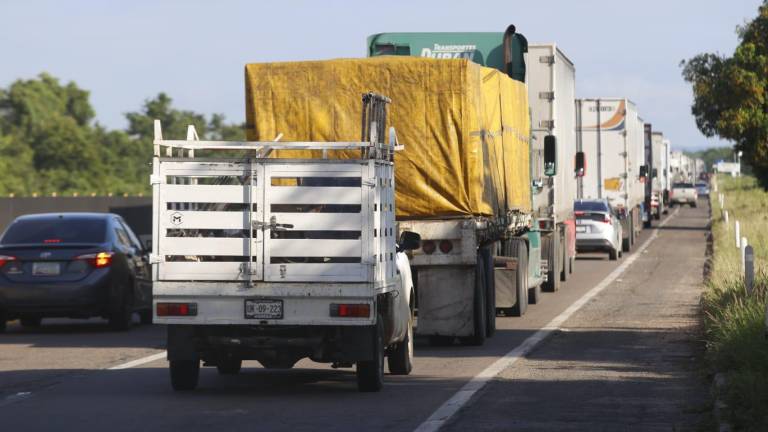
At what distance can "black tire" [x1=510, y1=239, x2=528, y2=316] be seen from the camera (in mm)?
21625

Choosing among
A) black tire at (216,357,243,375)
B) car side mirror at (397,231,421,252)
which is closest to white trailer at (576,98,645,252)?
black tire at (216,357,243,375)

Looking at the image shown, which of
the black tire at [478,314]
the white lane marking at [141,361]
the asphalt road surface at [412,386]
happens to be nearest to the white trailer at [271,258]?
the asphalt road surface at [412,386]

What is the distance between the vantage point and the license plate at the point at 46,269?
1962cm

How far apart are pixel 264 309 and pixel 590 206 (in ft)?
94.5

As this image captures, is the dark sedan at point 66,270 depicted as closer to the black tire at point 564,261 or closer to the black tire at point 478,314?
the black tire at point 478,314

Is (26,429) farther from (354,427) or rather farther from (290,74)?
(290,74)

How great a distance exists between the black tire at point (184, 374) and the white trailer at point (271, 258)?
20 centimetres

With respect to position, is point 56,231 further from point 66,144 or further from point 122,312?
point 66,144

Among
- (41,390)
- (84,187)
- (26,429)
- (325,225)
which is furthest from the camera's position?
(84,187)

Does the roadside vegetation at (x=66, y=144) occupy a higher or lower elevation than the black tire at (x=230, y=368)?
higher

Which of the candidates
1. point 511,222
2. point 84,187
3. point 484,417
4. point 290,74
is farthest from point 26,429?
point 84,187

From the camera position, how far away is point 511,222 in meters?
20.5

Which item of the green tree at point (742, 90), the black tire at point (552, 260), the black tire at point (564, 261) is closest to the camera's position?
the black tire at point (552, 260)

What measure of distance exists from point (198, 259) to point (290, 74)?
5.16 meters
